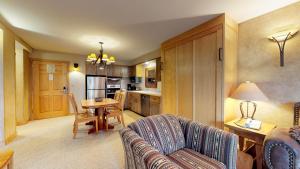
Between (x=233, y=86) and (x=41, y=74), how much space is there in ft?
18.2

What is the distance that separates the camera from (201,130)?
4.82ft

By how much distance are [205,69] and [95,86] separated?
4.27m

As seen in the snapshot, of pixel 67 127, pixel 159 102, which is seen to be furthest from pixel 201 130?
pixel 67 127

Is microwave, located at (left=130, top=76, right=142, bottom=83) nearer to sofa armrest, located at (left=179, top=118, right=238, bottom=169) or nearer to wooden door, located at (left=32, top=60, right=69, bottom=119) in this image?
wooden door, located at (left=32, top=60, right=69, bottom=119)

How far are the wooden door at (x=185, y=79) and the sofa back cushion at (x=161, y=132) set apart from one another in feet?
4.19

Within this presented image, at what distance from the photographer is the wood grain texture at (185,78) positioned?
2.73 metres

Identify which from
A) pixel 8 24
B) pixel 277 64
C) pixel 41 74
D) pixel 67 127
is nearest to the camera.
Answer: pixel 277 64

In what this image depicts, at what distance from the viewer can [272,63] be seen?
202 centimetres

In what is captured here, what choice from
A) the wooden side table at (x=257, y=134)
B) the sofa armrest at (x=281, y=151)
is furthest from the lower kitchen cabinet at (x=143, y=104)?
the sofa armrest at (x=281, y=151)

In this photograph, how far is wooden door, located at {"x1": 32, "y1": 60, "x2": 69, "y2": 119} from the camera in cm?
439

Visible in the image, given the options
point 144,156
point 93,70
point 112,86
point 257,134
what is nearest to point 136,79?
point 112,86

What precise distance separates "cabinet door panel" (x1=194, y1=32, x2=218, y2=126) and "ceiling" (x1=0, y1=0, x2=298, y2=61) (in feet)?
1.38

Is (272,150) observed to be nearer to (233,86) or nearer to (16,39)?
(233,86)

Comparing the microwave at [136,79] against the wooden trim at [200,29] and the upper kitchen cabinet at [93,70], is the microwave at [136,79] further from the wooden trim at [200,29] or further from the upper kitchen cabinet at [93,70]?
the wooden trim at [200,29]
